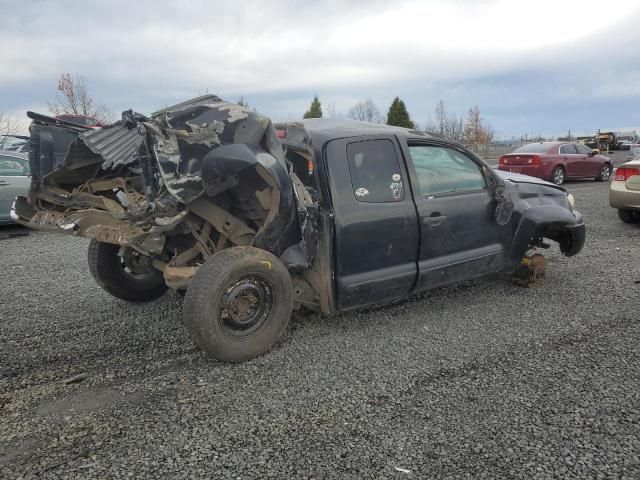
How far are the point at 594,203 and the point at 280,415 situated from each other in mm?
11253

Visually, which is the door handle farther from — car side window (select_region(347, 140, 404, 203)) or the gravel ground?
the gravel ground

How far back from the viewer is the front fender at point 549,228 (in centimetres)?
456

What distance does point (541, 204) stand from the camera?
4.72 metres

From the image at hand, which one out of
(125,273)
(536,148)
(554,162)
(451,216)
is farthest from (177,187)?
(536,148)

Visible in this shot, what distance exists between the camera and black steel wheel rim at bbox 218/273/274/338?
3.22 metres

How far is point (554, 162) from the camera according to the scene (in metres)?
14.8

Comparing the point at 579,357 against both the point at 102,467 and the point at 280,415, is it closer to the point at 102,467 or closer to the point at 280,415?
the point at 280,415

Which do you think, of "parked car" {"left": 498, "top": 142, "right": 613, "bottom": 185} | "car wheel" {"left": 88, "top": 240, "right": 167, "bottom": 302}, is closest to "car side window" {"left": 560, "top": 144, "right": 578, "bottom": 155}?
"parked car" {"left": 498, "top": 142, "right": 613, "bottom": 185}

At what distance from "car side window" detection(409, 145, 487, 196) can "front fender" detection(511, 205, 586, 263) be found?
642mm

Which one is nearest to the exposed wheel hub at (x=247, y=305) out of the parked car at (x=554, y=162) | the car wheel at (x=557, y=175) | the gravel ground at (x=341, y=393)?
the gravel ground at (x=341, y=393)

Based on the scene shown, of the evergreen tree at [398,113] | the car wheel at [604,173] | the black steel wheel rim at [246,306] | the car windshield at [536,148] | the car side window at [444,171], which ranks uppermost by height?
the evergreen tree at [398,113]

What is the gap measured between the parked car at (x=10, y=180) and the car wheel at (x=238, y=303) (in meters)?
7.05

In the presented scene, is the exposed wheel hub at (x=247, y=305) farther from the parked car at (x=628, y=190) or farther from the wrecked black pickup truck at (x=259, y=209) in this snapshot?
the parked car at (x=628, y=190)

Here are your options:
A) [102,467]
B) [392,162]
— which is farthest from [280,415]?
[392,162]
